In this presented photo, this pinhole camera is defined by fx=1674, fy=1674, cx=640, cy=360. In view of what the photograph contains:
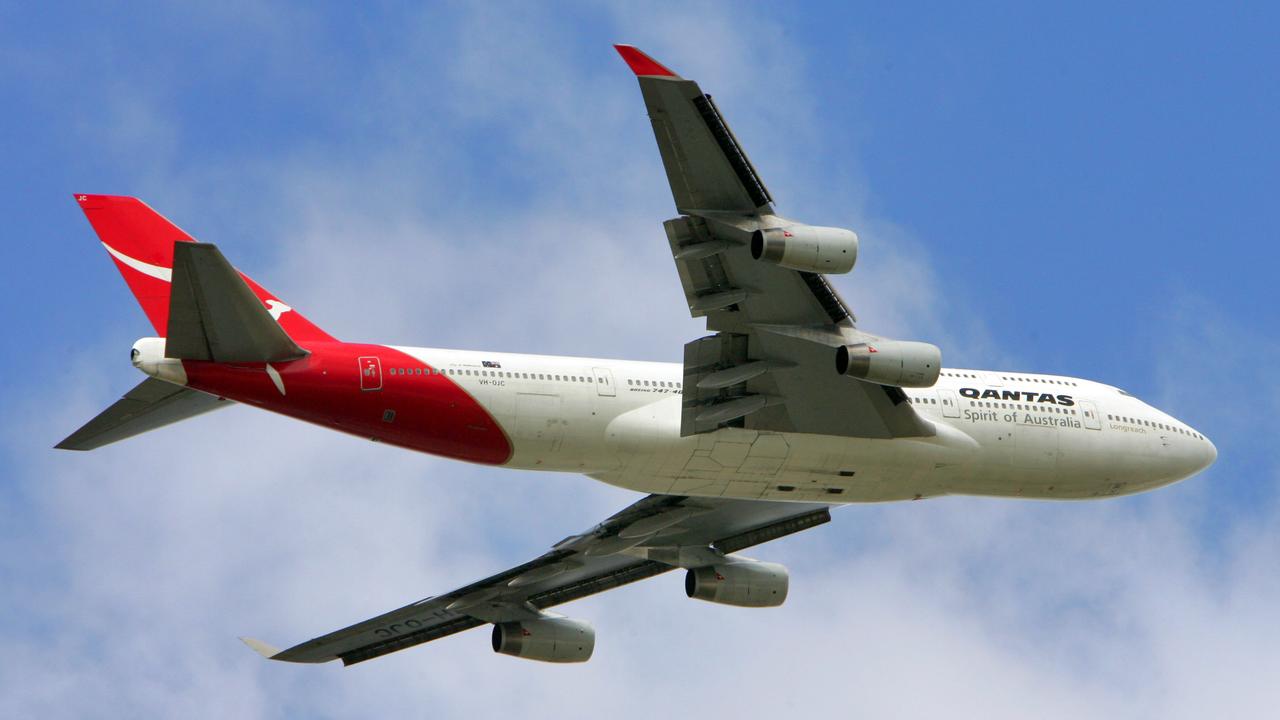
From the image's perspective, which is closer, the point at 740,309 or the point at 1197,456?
the point at 740,309

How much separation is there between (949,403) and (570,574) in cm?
953

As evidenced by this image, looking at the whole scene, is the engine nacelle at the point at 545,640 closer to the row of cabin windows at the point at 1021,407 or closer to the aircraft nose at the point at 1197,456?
the row of cabin windows at the point at 1021,407

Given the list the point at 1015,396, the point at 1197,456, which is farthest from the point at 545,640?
the point at 1197,456

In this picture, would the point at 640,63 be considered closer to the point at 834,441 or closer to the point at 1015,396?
the point at 834,441

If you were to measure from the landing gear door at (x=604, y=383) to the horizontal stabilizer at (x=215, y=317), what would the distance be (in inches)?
225

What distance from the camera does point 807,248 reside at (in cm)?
2686

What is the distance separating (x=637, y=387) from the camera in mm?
31625

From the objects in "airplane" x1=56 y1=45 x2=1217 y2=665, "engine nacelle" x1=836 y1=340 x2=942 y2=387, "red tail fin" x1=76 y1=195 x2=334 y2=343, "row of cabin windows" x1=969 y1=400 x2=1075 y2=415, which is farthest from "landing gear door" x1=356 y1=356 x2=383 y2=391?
"row of cabin windows" x1=969 y1=400 x2=1075 y2=415

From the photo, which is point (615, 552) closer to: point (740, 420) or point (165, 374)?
point (740, 420)

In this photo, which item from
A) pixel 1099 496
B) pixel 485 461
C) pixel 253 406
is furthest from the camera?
pixel 1099 496

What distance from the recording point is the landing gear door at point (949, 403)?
33250 mm

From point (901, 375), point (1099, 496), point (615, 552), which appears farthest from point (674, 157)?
point (1099, 496)

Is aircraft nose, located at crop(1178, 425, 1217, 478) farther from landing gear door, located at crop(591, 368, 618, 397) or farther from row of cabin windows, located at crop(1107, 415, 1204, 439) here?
landing gear door, located at crop(591, 368, 618, 397)

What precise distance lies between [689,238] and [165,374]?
29.3ft
